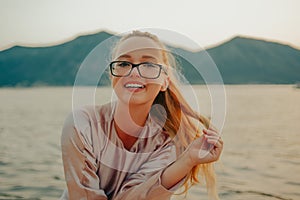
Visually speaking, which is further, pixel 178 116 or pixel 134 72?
pixel 178 116

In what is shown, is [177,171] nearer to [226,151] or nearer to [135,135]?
[135,135]

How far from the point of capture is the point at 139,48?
152 cm

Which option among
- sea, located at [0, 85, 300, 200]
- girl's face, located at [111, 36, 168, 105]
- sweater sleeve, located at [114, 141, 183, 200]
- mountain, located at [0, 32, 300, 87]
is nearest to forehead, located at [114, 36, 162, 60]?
girl's face, located at [111, 36, 168, 105]

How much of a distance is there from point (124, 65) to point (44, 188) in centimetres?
195

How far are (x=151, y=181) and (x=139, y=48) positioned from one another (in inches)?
14.8

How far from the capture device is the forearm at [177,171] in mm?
1418

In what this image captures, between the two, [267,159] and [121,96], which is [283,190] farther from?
[121,96]

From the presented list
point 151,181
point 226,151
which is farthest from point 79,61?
point 151,181

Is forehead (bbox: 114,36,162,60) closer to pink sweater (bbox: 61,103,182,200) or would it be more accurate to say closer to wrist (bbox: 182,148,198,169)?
pink sweater (bbox: 61,103,182,200)

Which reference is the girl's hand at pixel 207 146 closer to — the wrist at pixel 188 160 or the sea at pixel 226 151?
the wrist at pixel 188 160

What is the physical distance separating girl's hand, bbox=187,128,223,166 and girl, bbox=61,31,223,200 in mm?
48

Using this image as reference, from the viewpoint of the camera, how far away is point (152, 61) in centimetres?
153

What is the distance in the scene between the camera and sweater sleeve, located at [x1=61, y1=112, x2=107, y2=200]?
1479 mm

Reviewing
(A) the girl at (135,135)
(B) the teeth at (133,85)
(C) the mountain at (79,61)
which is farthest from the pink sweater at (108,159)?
(C) the mountain at (79,61)
